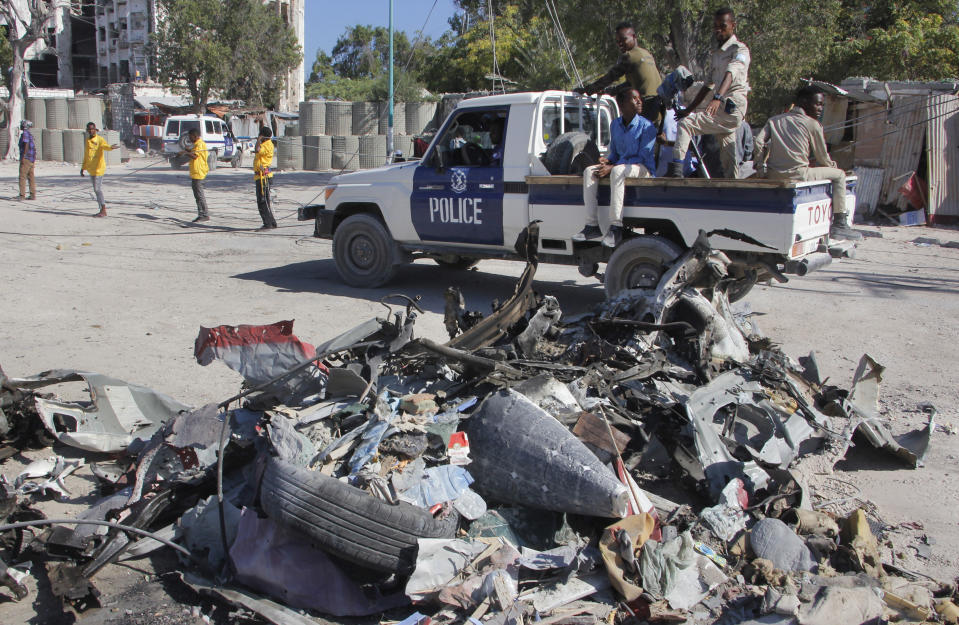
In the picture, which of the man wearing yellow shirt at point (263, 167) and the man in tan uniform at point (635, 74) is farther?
the man wearing yellow shirt at point (263, 167)

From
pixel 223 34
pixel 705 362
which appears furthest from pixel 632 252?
pixel 223 34

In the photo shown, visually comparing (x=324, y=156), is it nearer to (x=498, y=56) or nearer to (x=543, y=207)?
(x=498, y=56)

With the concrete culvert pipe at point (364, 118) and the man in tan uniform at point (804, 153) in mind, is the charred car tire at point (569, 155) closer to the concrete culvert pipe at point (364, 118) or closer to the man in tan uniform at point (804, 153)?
the man in tan uniform at point (804, 153)

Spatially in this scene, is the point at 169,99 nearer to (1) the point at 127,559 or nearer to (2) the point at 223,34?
(2) the point at 223,34

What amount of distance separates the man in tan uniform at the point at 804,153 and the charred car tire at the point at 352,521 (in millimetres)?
5771

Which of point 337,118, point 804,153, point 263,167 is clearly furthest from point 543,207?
point 337,118

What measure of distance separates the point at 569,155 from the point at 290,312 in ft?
11.1

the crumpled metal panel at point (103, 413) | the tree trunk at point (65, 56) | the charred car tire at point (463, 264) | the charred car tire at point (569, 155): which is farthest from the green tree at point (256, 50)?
the crumpled metal panel at point (103, 413)

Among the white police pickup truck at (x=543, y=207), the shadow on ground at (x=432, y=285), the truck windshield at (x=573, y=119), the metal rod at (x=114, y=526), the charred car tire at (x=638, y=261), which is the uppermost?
the truck windshield at (x=573, y=119)

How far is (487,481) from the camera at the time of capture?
3600 mm

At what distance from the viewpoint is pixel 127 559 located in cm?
348

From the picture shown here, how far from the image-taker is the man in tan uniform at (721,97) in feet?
23.4

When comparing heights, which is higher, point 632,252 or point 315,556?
point 632,252

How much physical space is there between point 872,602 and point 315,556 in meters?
2.27
